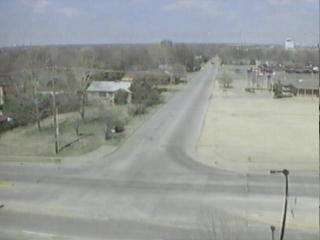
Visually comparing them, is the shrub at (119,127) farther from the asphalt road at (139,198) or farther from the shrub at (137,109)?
the shrub at (137,109)

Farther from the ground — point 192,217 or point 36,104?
point 36,104

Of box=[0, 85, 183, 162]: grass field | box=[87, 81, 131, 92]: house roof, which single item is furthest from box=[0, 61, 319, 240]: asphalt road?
box=[87, 81, 131, 92]: house roof

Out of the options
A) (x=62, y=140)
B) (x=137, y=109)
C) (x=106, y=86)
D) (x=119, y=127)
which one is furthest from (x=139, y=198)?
(x=106, y=86)

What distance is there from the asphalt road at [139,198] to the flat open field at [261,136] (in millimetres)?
328

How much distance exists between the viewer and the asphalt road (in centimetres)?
291

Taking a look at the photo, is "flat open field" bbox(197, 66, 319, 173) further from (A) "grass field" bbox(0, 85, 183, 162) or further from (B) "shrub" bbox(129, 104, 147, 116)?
(B) "shrub" bbox(129, 104, 147, 116)

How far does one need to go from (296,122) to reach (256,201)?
14.4 feet

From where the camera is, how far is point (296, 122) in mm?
7613

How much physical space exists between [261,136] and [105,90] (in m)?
5.26

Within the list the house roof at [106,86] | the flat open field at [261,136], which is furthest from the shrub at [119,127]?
the house roof at [106,86]

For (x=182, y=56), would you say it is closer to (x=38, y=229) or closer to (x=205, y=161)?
(x=205, y=161)

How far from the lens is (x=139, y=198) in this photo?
3.64 m

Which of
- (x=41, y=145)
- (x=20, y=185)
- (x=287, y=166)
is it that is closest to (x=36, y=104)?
(x=41, y=145)

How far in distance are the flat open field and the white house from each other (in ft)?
7.44
